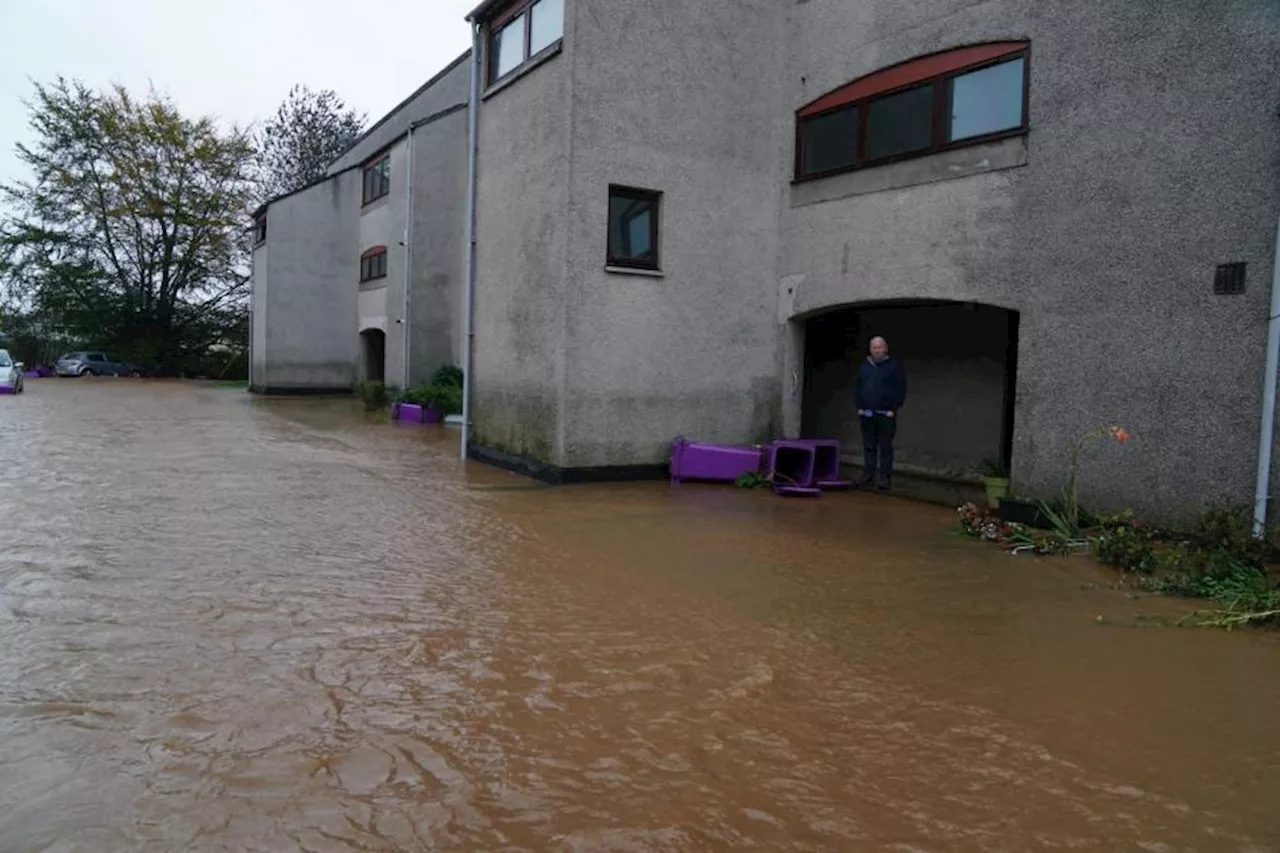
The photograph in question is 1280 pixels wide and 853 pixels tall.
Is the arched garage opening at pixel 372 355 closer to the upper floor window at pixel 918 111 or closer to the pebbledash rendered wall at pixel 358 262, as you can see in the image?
the pebbledash rendered wall at pixel 358 262

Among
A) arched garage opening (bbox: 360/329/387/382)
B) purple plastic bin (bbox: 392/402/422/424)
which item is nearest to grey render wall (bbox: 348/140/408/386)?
arched garage opening (bbox: 360/329/387/382)

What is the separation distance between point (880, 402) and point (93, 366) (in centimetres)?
3720

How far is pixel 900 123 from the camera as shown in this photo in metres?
9.80

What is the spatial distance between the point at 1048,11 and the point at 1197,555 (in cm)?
513

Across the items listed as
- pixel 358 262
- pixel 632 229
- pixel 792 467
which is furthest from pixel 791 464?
pixel 358 262

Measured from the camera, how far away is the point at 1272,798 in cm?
314

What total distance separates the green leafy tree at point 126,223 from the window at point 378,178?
51.5ft

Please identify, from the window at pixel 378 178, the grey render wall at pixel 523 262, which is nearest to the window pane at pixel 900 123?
the grey render wall at pixel 523 262

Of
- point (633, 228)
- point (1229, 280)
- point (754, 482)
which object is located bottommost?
point (754, 482)

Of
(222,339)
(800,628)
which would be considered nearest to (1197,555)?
(800,628)

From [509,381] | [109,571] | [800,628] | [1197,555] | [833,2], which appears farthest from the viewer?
[509,381]

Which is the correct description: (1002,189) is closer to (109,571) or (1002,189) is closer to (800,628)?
(800,628)

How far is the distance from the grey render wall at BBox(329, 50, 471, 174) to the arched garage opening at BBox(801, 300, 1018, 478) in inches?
532

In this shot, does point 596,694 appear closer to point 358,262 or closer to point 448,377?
point 448,377
